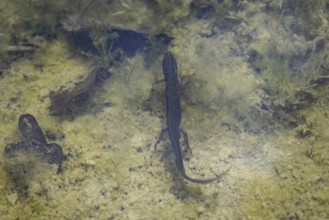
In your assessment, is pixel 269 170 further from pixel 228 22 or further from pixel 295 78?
pixel 228 22

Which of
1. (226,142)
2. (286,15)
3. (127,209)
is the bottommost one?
(127,209)

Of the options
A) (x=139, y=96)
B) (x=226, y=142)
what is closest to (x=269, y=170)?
(x=226, y=142)

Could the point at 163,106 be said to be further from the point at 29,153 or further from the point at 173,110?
the point at 29,153

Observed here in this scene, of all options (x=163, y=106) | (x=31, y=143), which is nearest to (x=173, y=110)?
(x=163, y=106)

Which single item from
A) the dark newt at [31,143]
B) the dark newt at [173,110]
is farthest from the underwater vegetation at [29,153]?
the dark newt at [173,110]

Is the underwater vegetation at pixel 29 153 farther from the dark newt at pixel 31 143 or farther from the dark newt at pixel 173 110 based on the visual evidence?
the dark newt at pixel 173 110

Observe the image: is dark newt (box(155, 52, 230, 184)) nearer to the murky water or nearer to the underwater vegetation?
the murky water

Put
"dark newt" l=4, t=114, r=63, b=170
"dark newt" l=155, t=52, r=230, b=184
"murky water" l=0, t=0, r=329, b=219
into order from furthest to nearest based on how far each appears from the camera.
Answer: "dark newt" l=4, t=114, r=63, b=170 < "dark newt" l=155, t=52, r=230, b=184 < "murky water" l=0, t=0, r=329, b=219

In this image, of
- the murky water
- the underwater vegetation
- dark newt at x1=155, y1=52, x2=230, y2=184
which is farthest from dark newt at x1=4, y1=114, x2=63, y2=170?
dark newt at x1=155, y1=52, x2=230, y2=184
